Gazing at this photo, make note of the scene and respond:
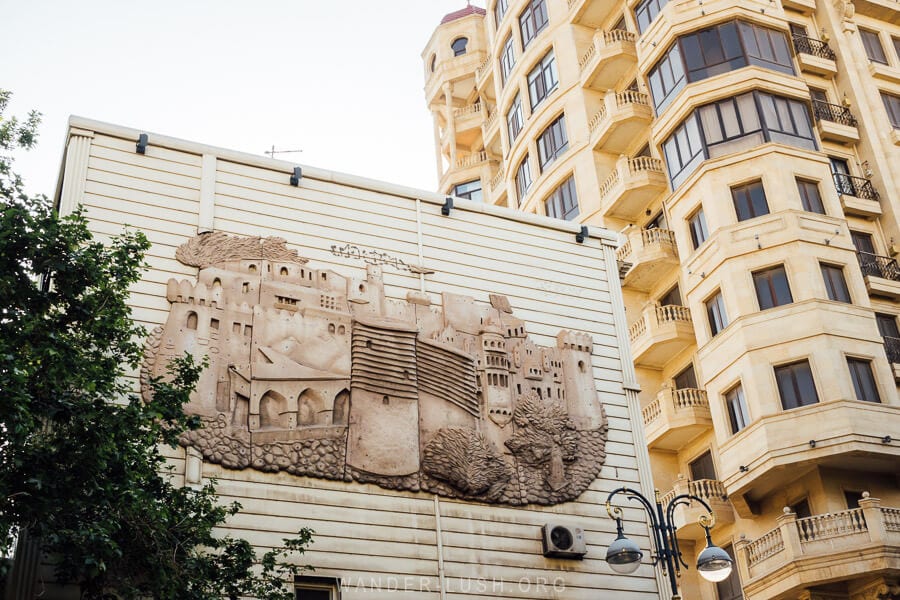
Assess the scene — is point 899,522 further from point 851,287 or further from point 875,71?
point 875,71

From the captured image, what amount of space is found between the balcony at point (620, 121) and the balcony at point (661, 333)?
634 cm

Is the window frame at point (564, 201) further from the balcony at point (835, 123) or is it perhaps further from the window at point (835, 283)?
the window at point (835, 283)

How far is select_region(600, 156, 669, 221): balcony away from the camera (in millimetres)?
33375

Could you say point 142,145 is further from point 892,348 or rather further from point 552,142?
point 552,142

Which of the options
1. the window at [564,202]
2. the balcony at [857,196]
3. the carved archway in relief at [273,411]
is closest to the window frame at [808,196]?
the balcony at [857,196]

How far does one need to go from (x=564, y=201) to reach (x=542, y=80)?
17.9 feet

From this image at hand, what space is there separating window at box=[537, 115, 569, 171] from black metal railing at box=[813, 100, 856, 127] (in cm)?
855

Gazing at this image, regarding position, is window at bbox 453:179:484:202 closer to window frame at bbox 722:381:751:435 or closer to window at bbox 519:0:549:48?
window at bbox 519:0:549:48

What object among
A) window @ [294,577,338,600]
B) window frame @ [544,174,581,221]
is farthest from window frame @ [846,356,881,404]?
window @ [294,577,338,600]

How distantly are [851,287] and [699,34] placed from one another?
30.4 ft

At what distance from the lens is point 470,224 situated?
785 inches

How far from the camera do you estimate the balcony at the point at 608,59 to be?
35844mm

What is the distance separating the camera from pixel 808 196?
29.8 m

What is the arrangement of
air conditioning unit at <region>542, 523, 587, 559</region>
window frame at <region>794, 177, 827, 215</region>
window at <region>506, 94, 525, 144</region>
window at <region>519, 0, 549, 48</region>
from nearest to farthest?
air conditioning unit at <region>542, 523, 587, 559</region> < window frame at <region>794, 177, 827, 215</region> < window at <region>519, 0, 549, 48</region> < window at <region>506, 94, 525, 144</region>
